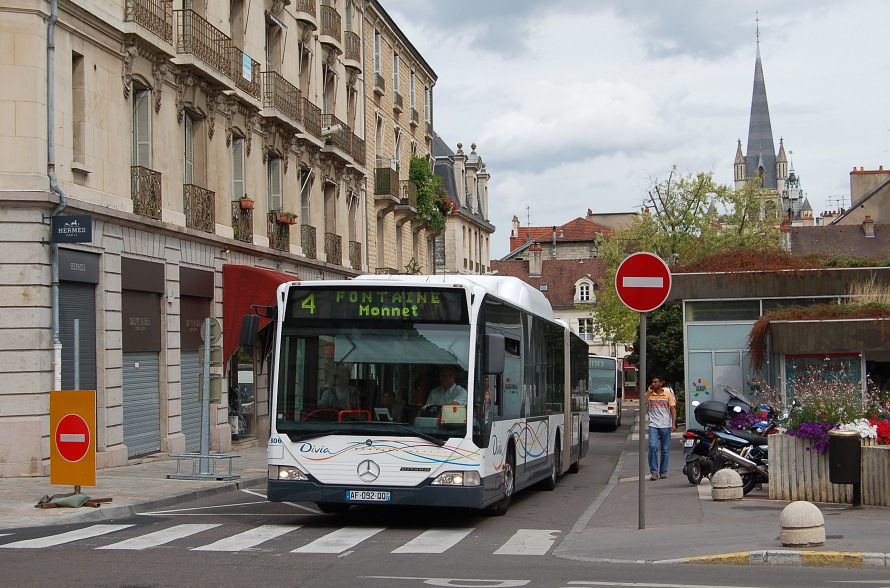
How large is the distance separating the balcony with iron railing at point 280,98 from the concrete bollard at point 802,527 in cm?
2294

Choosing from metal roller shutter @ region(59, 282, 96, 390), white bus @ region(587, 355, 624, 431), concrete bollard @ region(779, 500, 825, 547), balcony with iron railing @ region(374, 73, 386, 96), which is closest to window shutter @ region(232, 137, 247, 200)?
metal roller shutter @ region(59, 282, 96, 390)

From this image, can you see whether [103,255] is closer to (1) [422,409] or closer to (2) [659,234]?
(1) [422,409]

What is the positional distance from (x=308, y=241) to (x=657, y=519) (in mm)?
22866

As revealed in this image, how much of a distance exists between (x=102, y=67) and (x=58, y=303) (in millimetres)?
4785

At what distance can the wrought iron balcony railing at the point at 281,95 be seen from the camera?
32.0 m

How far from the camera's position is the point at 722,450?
17.0 meters

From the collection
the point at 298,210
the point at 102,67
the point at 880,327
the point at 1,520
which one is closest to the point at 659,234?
the point at 298,210

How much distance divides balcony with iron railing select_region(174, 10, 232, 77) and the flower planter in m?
15.7

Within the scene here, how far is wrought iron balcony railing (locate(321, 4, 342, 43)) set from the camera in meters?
38.2

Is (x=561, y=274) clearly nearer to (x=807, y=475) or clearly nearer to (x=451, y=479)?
(x=807, y=475)

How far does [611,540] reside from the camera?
40.9 feet

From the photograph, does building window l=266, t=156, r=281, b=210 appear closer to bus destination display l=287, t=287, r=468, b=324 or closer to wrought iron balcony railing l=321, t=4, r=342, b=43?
wrought iron balcony railing l=321, t=4, r=342, b=43

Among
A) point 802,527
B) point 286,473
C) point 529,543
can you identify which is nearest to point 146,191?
point 286,473

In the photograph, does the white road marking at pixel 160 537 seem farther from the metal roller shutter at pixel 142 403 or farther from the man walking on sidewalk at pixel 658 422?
the metal roller shutter at pixel 142 403
